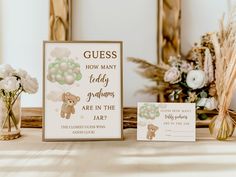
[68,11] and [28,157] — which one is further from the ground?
[68,11]

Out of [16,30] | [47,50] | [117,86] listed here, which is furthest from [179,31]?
[16,30]

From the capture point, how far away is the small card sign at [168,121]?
3.67 feet

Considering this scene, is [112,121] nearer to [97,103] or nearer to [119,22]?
[97,103]

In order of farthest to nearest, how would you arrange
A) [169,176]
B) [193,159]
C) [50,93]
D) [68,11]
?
1. [68,11]
2. [50,93]
3. [193,159]
4. [169,176]

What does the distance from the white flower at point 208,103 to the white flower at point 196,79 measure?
0.21 ft

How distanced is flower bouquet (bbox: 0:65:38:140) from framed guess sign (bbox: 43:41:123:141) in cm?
8

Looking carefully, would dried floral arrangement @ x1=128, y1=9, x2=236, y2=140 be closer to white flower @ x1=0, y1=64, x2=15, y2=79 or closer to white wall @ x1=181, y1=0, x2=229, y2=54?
white wall @ x1=181, y1=0, x2=229, y2=54

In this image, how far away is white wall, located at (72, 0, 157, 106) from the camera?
1.39 metres

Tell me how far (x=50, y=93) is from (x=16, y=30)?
45 centimetres

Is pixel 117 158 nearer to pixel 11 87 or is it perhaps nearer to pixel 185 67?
pixel 11 87

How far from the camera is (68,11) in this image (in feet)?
4.48

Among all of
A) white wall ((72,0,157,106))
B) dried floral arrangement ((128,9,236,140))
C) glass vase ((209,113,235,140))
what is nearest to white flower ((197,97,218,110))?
dried floral arrangement ((128,9,236,140))

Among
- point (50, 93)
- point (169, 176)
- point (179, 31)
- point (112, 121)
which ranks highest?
point (179, 31)

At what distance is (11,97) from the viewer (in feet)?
3.79
